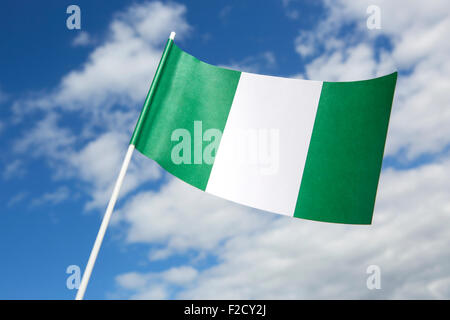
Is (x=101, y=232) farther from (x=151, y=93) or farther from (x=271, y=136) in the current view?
(x=271, y=136)

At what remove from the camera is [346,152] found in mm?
6074

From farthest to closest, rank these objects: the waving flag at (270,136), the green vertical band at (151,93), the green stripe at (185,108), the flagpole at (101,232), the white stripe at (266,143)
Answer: the white stripe at (266,143), the waving flag at (270,136), the green stripe at (185,108), the green vertical band at (151,93), the flagpole at (101,232)

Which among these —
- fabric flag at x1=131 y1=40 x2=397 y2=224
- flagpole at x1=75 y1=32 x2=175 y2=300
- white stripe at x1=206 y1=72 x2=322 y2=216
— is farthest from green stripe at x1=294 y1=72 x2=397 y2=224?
flagpole at x1=75 y1=32 x2=175 y2=300

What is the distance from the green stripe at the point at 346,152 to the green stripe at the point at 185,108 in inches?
57.2

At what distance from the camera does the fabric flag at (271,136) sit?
5.77 meters

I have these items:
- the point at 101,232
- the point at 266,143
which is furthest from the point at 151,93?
the point at 101,232

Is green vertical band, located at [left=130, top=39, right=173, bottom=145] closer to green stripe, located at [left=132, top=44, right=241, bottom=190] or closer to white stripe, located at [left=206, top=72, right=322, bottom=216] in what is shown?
green stripe, located at [left=132, top=44, right=241, bottom=190]

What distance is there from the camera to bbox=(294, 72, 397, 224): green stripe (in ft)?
19.1

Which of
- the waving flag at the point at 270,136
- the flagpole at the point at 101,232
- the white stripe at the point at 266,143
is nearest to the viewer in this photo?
the flagpole at the point at 101,232

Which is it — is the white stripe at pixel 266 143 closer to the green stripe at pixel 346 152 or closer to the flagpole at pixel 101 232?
the green stripe at pixel 346 152

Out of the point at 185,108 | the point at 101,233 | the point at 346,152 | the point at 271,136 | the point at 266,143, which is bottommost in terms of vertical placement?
the point at 101,233

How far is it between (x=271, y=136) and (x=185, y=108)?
1.37 m

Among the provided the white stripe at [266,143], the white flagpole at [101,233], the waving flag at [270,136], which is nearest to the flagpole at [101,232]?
the white flagpole at [101,233]
